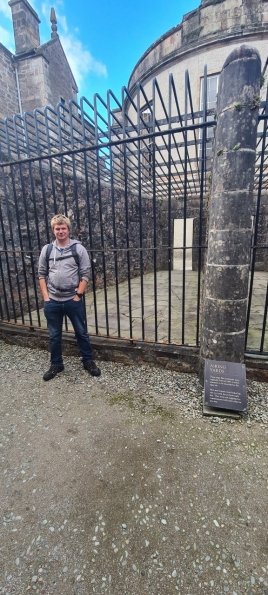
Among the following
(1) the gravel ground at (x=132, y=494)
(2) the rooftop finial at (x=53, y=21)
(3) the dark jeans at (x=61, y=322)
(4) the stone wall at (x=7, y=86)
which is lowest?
(1) the gravel ground at (x=132, y=494)

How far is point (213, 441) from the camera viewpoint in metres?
2.07

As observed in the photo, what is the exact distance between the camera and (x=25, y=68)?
10.8 meters

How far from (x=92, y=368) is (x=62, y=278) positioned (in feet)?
3.88

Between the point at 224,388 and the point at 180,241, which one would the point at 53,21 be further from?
the point at 224,388

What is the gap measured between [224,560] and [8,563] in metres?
1.16

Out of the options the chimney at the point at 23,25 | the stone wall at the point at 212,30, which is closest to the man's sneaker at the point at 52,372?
the stone wall at the point at 212,30

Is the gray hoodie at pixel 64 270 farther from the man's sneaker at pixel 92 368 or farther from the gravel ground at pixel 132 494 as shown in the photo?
the gravel ground at pixel 132 494

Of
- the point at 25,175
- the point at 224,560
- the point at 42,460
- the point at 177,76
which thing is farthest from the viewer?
the point at 177,76

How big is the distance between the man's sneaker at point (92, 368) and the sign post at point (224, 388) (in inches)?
52.3

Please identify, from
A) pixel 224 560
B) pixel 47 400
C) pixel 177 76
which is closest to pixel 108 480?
pixel 224 560

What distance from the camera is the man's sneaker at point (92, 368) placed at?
307cm

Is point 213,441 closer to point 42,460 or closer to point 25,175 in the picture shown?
point 42,460

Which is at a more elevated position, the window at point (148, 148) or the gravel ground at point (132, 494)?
the window at point (148, 148)

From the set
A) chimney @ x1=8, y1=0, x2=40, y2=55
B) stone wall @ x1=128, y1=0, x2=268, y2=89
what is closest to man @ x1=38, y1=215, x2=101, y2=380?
stone wall @ x1=128, y1=0, x2=268, y2=89
